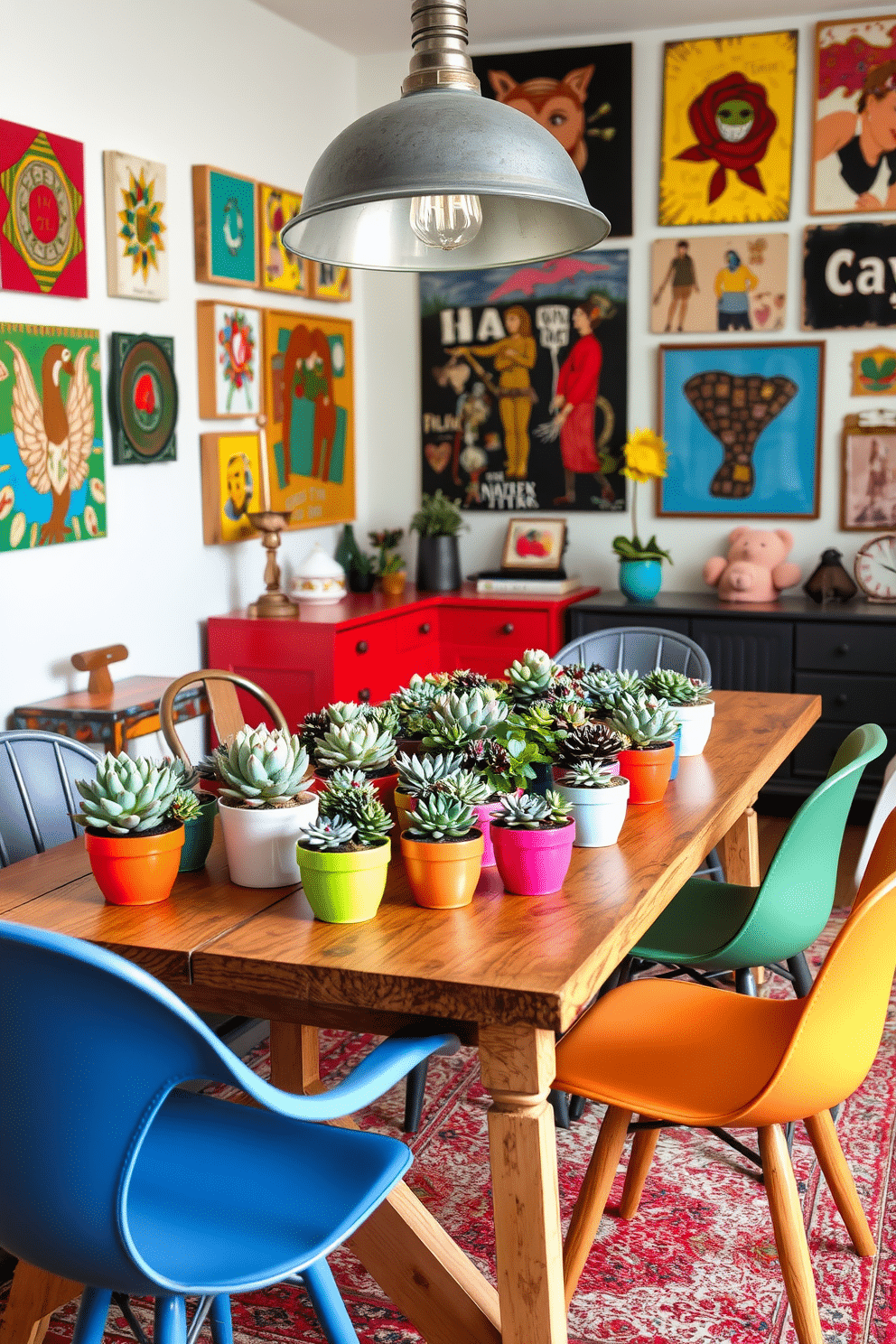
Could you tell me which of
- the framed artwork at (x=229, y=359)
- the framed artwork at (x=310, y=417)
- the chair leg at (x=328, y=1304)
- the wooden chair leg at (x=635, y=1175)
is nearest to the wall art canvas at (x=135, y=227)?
the framed artwork at (x=229, y=359)

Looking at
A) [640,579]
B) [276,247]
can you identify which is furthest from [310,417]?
[640,579]

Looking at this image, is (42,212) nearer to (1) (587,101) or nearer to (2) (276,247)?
(2) (276,247)

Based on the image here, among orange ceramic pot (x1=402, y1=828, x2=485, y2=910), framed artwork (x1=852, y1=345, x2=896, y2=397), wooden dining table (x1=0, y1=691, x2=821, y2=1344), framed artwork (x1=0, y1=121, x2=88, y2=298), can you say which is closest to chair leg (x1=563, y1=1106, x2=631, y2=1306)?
wooden dining table (x1=0, y1=691, x2=821, y2=1344)

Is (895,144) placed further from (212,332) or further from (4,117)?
(4,117)

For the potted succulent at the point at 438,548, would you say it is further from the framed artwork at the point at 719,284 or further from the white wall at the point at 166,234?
the framed artwork at the point at 719,284

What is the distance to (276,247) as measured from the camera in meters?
4.62

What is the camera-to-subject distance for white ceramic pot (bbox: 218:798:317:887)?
1.75 metres

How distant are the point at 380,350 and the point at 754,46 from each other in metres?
1.77

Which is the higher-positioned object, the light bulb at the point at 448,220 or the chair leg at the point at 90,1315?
the light bulb at the point at 448,220

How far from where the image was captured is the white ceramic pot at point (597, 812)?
1913 millimetres

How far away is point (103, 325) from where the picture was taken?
3.77m

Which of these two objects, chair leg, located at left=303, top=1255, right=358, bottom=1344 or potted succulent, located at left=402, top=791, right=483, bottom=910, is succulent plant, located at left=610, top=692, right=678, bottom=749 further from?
chair leg, located at left=303, top=1255, right=358, bottom=1344

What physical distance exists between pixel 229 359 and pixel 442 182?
2708 mm

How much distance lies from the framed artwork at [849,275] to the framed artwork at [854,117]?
0.08 m
